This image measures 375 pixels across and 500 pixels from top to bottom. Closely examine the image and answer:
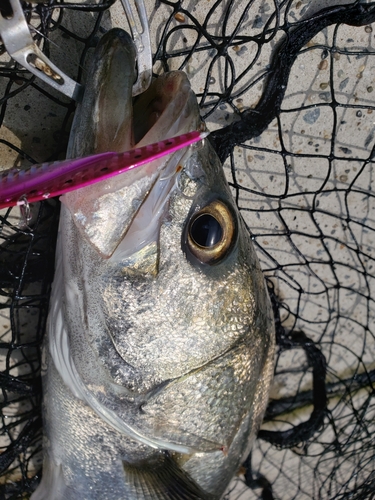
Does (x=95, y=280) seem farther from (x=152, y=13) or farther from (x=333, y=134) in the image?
(x=333, y=134)

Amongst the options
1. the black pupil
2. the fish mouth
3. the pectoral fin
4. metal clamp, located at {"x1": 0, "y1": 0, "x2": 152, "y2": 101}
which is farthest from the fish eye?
the pectoral fin

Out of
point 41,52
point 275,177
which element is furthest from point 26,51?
point 275,177

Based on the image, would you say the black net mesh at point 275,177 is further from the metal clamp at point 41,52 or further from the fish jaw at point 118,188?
the fish jaw at point 118,188

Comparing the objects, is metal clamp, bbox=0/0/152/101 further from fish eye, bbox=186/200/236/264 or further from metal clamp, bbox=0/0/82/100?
fish eye, bbox=186/200/236/264

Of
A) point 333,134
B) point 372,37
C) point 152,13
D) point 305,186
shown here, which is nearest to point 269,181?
point 305,186

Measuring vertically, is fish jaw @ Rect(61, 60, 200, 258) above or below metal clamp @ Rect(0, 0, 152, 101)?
below

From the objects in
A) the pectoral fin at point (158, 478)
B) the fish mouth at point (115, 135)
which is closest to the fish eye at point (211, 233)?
the fish mouth at point (115, 135)

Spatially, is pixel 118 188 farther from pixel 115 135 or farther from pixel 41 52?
pixel 41 52
